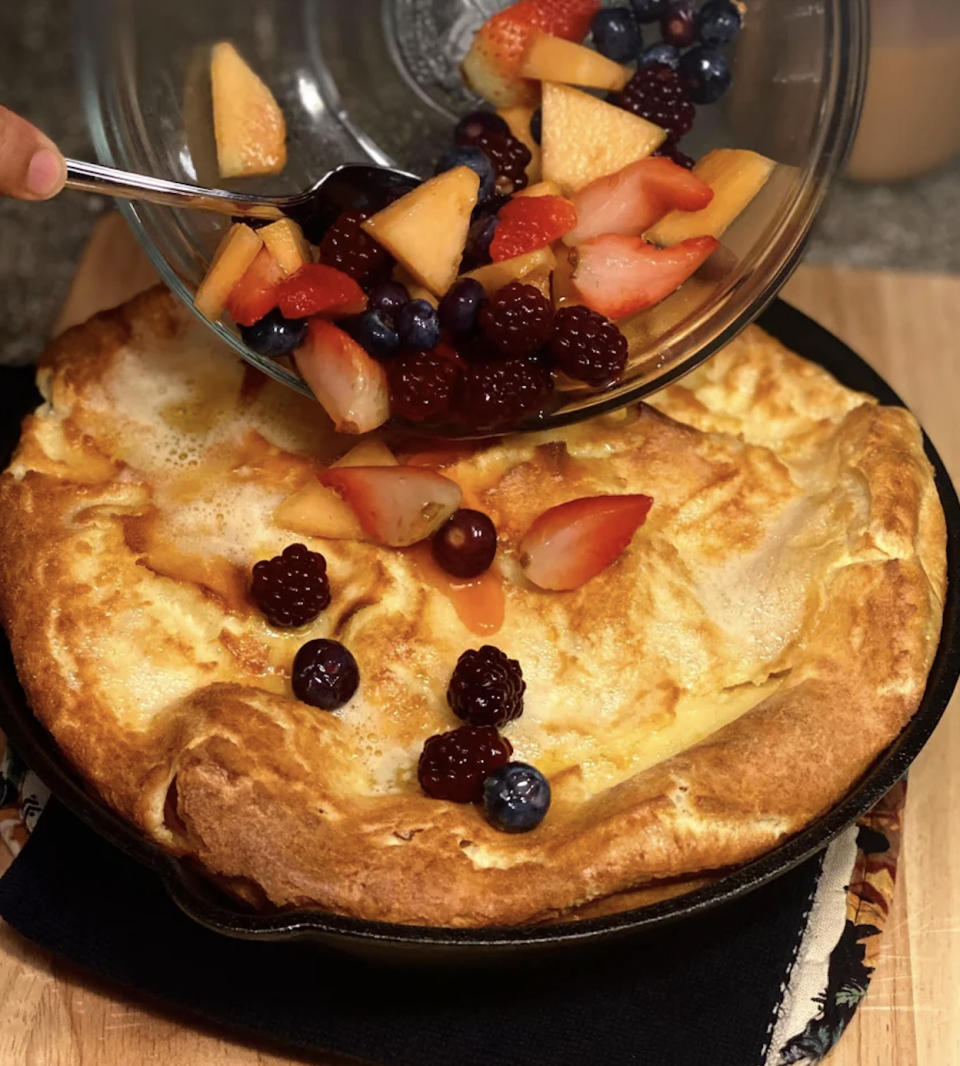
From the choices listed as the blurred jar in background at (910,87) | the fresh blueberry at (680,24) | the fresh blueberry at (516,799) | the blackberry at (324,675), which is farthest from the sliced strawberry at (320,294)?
the blurred jar in background at (910,87)

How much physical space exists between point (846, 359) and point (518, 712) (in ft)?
3.74

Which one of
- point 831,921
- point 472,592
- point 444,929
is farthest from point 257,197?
point 831,921

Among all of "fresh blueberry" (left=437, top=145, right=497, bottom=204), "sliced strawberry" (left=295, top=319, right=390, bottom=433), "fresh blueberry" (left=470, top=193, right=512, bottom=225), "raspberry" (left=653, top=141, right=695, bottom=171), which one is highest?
"raspberry" (left=653, top=141, right=695, bottom=171)

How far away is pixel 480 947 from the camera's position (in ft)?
5.26

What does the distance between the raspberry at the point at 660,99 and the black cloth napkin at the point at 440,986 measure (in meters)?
1.44

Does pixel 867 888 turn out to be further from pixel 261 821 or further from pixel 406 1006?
pixel 261 821

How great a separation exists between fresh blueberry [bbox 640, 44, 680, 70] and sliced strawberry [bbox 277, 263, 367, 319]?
82cm

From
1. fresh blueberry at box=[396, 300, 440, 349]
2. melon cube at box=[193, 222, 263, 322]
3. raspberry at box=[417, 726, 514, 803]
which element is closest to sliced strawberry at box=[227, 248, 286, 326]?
melon cube at box=[193, 222, 263, 322]

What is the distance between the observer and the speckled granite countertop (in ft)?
11.7

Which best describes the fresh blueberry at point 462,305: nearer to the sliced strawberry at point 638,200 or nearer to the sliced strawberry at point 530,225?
the sliced strawberry at point 530,225

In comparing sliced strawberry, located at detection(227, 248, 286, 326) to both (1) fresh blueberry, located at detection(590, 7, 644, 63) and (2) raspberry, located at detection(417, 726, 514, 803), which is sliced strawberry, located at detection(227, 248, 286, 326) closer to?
(2) raspberry, located at detection(417, 726, 514, 803)

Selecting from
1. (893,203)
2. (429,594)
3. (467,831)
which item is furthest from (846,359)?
(893,203)

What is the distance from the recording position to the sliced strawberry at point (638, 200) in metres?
2.13

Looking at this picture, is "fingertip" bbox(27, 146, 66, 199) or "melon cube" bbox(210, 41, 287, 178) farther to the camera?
"melon cube" bbox(210, 41, 287, 178)
